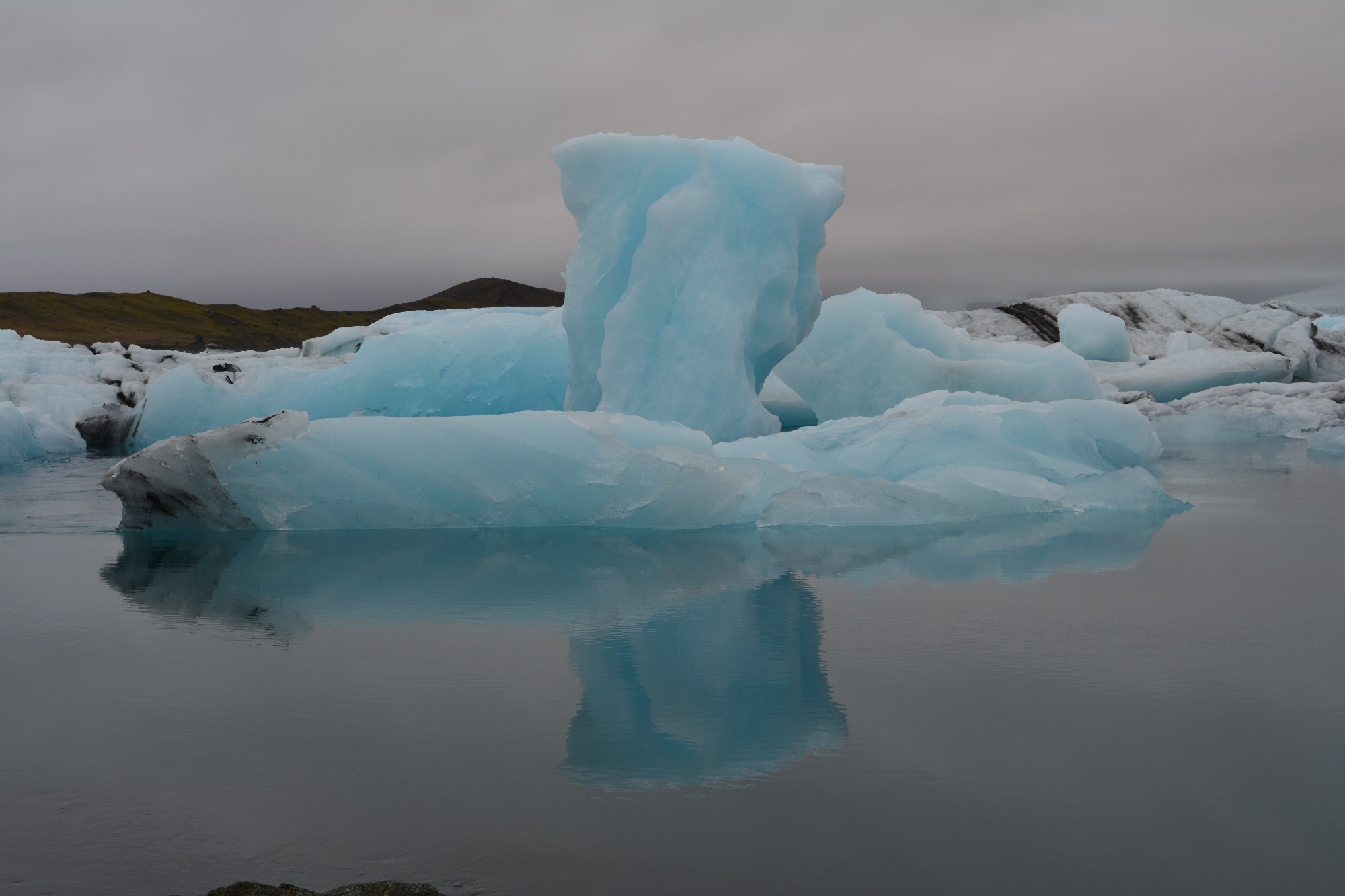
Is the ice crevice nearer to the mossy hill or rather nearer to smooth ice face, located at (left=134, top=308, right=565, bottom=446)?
smooth ice face, located at (left=134, top=308, right=565, bottom=446)

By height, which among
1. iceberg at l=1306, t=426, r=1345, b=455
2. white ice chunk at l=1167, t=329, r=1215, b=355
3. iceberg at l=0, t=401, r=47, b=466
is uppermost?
white ice chunk at l=1167, t=329, r=1215, b=355

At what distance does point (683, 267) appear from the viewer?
35.7ft

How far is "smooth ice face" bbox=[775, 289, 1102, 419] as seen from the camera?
1574 cm

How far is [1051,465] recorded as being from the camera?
29.0 ft

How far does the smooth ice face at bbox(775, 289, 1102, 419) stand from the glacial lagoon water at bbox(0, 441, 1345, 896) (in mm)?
9967

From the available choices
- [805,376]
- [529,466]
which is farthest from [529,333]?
[529,466]

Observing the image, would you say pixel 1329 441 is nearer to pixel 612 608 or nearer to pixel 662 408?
pixel 662 408

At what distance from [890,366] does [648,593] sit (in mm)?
11289

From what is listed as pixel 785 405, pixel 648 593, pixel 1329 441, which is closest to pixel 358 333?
pixel 785 405

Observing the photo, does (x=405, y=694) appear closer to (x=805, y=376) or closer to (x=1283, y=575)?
(x=1283, y=575)

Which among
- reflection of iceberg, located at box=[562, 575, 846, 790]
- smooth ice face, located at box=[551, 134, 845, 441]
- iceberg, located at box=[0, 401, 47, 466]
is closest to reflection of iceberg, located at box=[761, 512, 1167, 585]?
reflection of iceberg, located at box=[562, 575, 846, 790]

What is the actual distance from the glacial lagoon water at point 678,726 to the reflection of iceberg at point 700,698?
0.6 inches

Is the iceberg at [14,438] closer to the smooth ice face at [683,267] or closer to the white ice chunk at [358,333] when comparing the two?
the white ice chunk at [358,333]

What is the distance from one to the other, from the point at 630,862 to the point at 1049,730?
1384 mm
